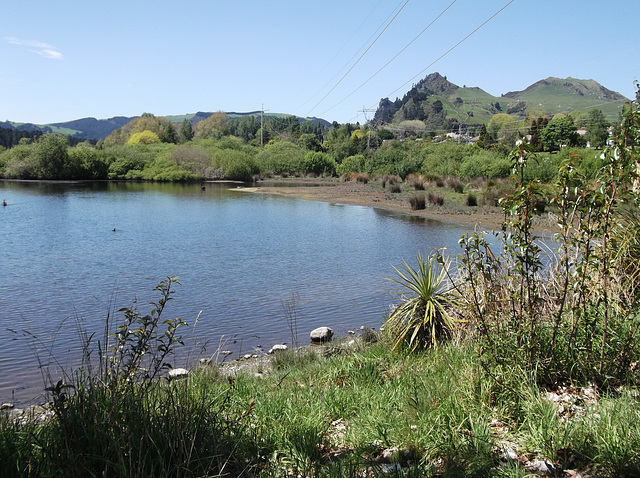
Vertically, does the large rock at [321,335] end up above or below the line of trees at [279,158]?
below

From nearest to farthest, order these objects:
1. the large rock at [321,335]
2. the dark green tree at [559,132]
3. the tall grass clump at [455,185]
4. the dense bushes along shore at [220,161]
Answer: the large rock at [321,335], the tall grass clump at [455,185], the dense bushes along shore at [220,161], the dark green tree at [559,132]

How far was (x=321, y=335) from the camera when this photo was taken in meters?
9.91

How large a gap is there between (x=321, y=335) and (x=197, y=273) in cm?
698

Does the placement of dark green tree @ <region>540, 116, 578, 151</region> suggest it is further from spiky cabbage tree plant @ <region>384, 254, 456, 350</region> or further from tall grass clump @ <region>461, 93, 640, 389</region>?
tall grass clump @ <region>461, 93, 640, 389</region>

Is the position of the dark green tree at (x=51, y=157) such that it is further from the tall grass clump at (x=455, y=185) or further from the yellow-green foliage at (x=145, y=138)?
the tall grass clump at (x=455, y=185)

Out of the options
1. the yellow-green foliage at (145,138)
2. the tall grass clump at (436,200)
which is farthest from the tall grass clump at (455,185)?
the yellow-green foliage at (145,138)

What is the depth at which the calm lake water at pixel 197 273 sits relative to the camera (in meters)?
9.73

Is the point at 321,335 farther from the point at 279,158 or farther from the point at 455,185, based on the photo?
the point at 279,158

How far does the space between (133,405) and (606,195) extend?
4185mm

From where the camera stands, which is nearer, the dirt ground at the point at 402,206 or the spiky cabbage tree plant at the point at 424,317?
the spiky cabbage tree plant at the point at 424,317

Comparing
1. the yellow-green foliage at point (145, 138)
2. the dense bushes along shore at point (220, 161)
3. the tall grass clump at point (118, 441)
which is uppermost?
the yellow-green foliage at point (145, 138)

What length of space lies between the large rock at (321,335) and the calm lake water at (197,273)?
29 cm

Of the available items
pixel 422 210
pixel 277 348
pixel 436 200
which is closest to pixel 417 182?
pixel 436 200

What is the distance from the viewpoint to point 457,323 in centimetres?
699
